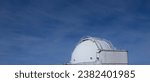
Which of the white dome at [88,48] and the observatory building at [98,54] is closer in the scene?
the observatory building at [98,54]

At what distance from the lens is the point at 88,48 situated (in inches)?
1209

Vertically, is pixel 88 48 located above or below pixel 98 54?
above

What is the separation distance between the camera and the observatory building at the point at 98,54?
29516 millimetres

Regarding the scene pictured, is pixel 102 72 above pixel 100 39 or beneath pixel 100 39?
beneath

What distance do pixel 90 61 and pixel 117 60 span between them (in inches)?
Result: 105

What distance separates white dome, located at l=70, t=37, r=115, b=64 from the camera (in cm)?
3016

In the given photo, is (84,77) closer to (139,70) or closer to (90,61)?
(139,70)

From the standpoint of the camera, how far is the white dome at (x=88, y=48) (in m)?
30.2

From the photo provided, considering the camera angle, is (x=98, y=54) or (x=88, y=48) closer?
(x=98, y=54)

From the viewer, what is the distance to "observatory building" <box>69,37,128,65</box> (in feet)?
96.8

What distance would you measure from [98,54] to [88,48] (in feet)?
5.19

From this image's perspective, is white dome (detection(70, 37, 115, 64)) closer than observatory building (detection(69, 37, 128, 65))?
No

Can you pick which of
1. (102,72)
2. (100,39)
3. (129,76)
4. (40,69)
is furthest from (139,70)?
(100,39)

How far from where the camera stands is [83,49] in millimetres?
→ 31344
